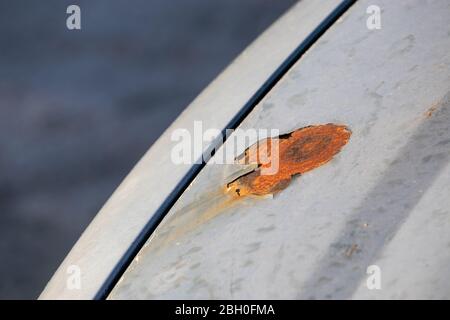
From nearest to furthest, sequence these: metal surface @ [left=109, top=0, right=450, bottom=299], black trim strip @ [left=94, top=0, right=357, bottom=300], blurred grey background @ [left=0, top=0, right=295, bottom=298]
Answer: metal surface @ [left=109, top=0, right=450, bottom=299], black trim strip @ [left=94, top=0, right=357, bottom=300], blurred grey background @ [left=0, top=0, right=295, bottom=298]

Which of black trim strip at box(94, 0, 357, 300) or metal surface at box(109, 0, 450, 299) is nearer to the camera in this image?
metal surface at box(109, 0, 450, 299)

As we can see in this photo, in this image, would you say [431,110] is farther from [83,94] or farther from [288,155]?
[83,94]

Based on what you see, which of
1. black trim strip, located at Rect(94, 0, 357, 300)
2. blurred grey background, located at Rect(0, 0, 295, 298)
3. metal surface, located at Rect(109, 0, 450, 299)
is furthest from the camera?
blurred grey background, located at Rect(0, 0, 295, 298)

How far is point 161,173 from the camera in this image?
1.01 metres

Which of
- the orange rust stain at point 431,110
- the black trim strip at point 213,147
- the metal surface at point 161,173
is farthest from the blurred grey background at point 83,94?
the orange rust stain at point 431,110

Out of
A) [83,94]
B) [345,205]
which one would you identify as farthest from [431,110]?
[83,94]

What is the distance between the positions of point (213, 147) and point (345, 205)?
237 millimetres

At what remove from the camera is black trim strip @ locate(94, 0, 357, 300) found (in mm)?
851

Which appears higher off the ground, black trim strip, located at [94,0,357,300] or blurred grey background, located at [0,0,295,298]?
blurred grey background, located at [0,0,295,298]

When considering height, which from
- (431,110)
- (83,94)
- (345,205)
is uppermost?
(83,94)

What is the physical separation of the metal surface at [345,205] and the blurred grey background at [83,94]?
1.29 meters

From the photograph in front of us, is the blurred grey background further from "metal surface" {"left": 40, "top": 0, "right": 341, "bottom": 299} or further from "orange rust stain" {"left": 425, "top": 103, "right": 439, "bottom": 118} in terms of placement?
"orange rust stain" {"left": 425, "top": 103, "right": 439, "bottom": 118}

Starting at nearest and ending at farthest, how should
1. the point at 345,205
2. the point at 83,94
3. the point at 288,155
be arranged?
the point at 345,205, the point at 288,155, the point at 83,94

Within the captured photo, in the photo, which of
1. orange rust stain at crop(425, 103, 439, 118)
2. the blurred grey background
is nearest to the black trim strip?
orange rust stain at crop(425, 103, 439, 118)
